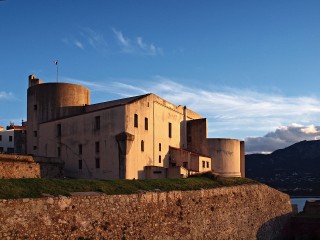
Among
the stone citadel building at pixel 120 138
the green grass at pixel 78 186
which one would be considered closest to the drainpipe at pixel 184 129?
the stone citadel building at pixel 120 138

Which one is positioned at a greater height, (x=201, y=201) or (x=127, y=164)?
(x=127, y=164)

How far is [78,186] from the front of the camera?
2389 cm

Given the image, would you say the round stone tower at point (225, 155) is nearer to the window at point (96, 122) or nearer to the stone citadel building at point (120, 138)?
the stone citadel building at point (120, 138)

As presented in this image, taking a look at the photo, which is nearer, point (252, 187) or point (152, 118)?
point (252, 187)

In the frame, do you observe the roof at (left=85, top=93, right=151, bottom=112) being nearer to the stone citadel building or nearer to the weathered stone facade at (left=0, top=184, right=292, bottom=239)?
the stone citadel building

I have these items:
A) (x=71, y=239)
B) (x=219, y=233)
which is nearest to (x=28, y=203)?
(x=71, y=239)

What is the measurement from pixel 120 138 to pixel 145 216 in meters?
15.3

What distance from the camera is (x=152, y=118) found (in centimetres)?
4569

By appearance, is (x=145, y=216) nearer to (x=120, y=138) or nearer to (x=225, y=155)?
(x=120, y=138)

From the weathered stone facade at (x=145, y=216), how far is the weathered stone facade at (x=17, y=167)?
13.1 m

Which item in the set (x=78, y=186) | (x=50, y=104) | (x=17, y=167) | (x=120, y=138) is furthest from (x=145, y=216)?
(x=50, y=104)

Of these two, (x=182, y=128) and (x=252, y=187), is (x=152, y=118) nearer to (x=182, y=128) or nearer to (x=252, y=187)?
(x=182, y=128)

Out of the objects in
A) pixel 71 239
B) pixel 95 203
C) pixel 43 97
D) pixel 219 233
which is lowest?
pixel 219 233

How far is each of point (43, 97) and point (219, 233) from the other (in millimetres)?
27833
